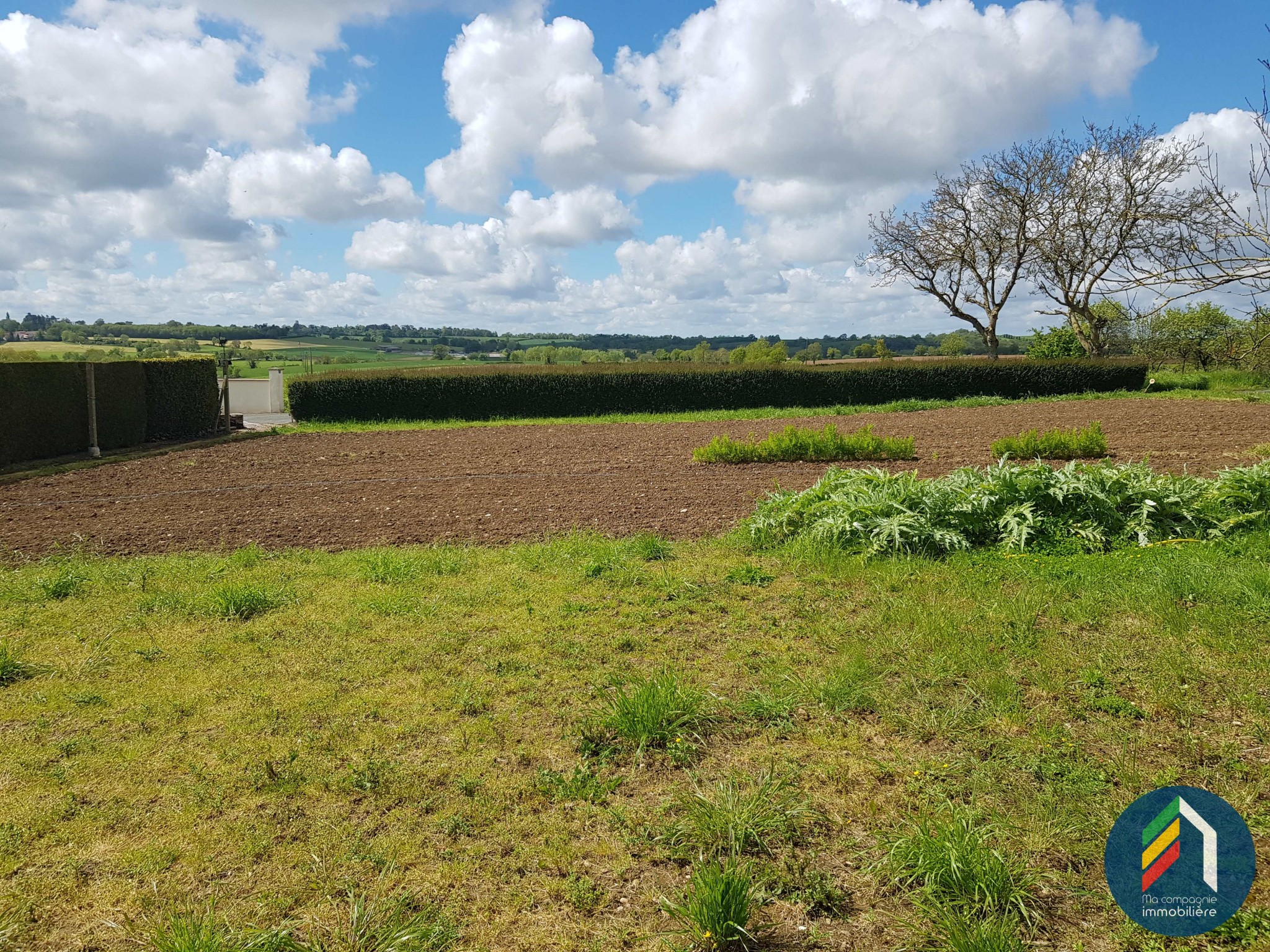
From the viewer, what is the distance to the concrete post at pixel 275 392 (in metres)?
25.1

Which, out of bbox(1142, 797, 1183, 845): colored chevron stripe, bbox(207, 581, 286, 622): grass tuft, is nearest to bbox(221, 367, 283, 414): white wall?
bbox(207, 581, 286, 622): grass tuft

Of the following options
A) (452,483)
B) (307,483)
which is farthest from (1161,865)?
(307,483)

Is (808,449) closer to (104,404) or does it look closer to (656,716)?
(656,716)

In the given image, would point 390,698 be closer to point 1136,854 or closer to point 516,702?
point 516,702

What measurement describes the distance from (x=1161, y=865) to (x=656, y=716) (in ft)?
5.70

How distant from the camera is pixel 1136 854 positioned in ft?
7.48

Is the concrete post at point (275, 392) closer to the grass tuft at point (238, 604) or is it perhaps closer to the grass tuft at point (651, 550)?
the grass tuft at point (238, 604)

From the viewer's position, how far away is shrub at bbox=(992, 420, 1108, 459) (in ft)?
36.1

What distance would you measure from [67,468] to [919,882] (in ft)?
45.1

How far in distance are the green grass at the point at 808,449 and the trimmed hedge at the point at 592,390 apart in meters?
11.0

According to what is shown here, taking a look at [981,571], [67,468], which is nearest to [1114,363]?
[981,571]

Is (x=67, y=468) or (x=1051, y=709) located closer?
(x=1051, y=709)

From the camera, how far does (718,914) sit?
210cm

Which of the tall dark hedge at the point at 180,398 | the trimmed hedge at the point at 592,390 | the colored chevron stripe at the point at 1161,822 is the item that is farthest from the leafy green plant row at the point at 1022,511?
the trimmed hedge at the point at 592,390
